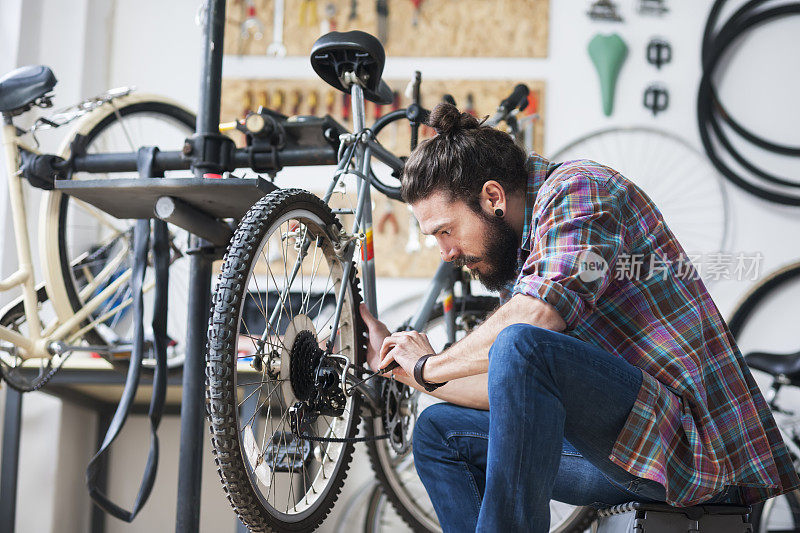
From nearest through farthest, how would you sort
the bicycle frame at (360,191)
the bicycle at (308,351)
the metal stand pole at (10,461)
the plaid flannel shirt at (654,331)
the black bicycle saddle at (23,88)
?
the plaid flannel shirt at (654,331) → the bicycle at (308,351) → the bicycle frame at (360,191) → the black bicycle saddle at (23,88) → the metal stand pole at (10,461)

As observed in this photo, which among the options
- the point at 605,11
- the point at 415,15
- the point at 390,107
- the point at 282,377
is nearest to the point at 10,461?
the point at 282,377

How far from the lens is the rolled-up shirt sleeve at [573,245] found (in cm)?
129

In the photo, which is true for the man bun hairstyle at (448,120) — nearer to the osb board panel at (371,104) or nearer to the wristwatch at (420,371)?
the wristwatch at (420,371)

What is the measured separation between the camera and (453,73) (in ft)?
11.8

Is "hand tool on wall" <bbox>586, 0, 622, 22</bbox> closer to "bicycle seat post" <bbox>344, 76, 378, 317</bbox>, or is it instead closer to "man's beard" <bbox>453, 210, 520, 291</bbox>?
"bicycle seat post" <bbox>344, 76, 378, 317</bbox>

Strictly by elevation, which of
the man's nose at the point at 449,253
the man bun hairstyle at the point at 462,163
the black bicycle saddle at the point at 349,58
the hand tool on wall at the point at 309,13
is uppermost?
the hand tool on wall at the point at 309,13

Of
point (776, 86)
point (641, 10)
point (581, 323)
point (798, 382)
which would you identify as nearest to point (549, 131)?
point (641, 10)

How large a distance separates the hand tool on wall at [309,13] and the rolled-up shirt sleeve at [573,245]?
2.53 m

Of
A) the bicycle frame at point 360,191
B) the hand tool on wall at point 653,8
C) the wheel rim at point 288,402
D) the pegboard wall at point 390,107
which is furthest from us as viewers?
the hand tool on wall at point 653,8

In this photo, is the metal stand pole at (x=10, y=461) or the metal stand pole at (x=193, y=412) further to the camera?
the metal stand pole at (x=10, y=461)

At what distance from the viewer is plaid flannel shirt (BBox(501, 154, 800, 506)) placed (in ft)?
4.25

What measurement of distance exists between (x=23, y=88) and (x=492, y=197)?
1.47 metres

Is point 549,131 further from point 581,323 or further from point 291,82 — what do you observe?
point 581,323

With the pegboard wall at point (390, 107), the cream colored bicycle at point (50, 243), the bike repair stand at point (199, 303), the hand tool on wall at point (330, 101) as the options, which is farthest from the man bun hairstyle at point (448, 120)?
the hand tool on wall at point (330, 101)
